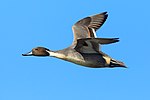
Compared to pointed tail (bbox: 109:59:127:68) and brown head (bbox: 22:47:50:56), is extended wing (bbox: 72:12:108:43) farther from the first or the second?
pointed tail (bbox: 109:59:127:68)

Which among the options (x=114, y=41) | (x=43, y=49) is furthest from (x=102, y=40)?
(x=43, y=49)

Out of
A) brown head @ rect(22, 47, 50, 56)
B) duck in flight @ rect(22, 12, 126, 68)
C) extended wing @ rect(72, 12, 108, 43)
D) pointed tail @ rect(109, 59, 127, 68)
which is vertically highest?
extended wing @ rect(72, 12, 108, 43)

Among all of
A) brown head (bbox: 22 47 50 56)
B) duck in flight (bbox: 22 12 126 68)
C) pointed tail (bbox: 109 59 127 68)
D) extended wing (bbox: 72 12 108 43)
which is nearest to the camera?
duck in flight (bbox: 22 12 126 68)

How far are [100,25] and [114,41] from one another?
3660 millimetres

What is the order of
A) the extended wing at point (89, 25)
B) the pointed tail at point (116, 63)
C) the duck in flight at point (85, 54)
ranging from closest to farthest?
the duck in flight at point (85, 54) < the pointed tail at point (116, 63) < the extended wing at point (89, 25)

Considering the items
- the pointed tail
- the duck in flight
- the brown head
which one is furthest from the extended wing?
the pointed tail

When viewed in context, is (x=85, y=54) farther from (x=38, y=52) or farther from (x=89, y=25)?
(x=89, y=25)

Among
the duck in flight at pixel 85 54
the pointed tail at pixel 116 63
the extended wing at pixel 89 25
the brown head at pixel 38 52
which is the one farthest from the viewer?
the extended wing at pixel 89 25

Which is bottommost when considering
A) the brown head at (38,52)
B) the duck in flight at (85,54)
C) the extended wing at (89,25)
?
the duck in flight at (85,54)

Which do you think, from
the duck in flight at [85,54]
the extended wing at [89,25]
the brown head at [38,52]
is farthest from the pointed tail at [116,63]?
the extended wing at [89,25]

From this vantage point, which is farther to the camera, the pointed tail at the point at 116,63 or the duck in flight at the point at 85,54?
the pointed tail at the point at 116,63

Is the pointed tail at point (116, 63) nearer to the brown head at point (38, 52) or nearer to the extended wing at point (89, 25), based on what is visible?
the brown head at point (38, 52)

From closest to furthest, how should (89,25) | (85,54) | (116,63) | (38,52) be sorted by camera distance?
1. (85,54)
2. (116,63)
3. (38,52)
4. (89,25)

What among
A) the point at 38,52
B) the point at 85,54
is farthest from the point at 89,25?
the point at 85,54
